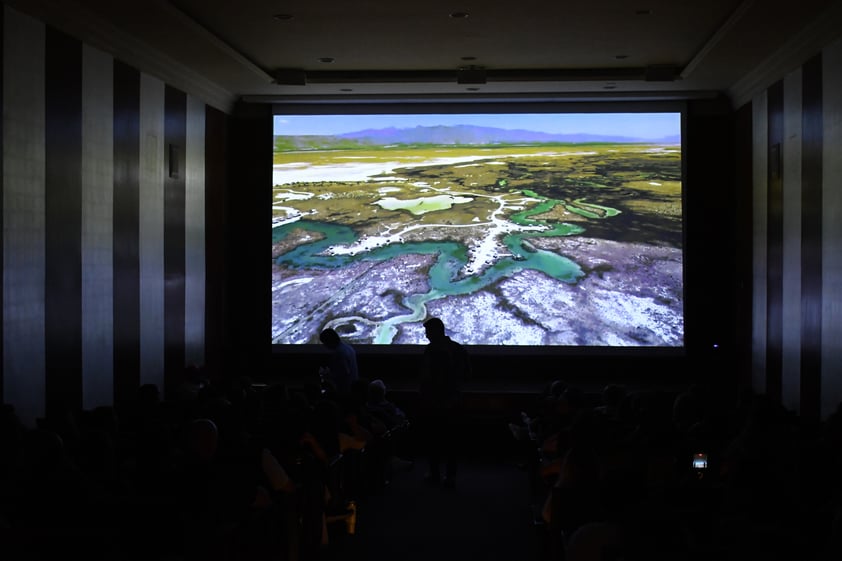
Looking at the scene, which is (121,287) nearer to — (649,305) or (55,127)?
(55,127)

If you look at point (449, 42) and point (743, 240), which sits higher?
point (449, 42)

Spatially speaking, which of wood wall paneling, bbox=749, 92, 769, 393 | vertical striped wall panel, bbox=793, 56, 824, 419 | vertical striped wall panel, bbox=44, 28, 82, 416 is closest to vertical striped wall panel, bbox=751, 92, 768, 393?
wood wall paneling, bbox=749, 92, 769, 393

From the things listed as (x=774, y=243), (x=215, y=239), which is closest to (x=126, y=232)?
(x=215, y=239)

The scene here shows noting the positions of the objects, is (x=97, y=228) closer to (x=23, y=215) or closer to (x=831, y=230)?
(x=23, y=215)

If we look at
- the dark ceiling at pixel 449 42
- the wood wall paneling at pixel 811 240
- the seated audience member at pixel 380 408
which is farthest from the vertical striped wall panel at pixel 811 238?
the seated audience member at pixel 380 408

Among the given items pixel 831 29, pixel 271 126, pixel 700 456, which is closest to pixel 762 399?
pixel 700 456

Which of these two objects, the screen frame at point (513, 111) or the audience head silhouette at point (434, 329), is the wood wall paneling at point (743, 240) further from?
the audience head silhouette at point (434, 329)

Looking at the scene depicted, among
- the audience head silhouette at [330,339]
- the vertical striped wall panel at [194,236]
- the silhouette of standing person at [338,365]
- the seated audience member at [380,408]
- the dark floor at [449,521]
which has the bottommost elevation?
the dark floor at [449,521]
